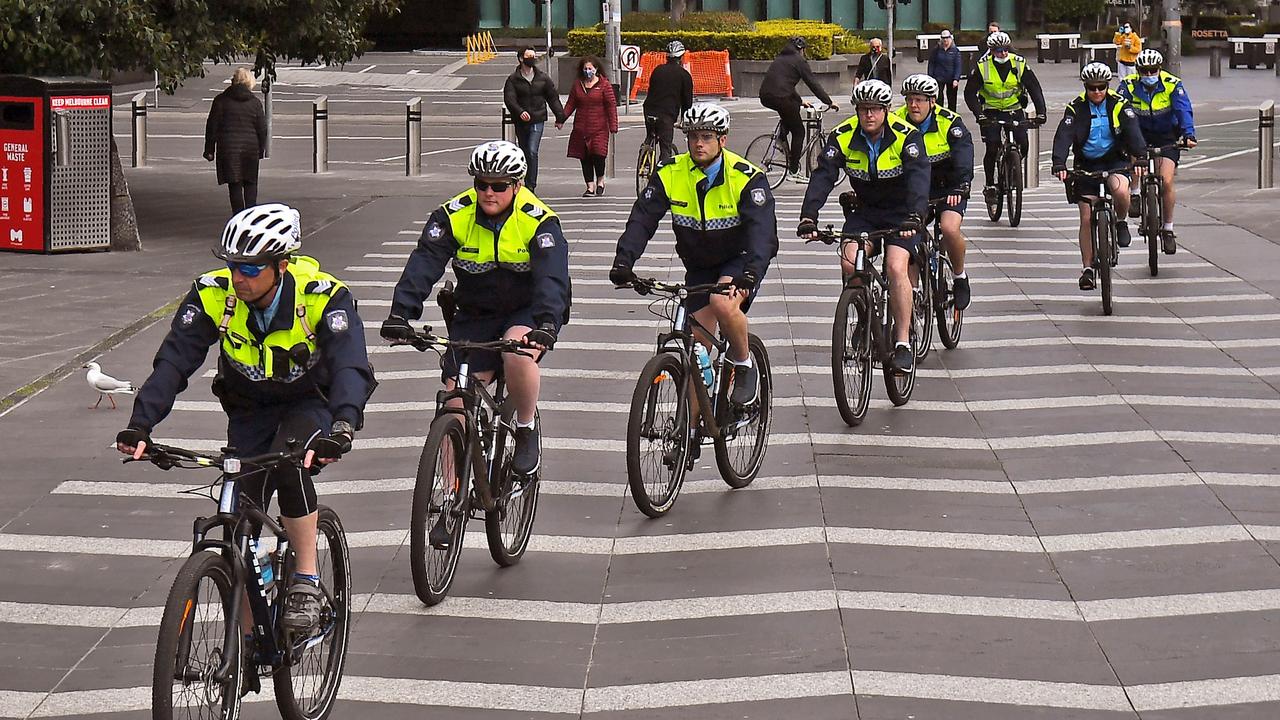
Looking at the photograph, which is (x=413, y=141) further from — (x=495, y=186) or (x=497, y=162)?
(x=497, y=162)

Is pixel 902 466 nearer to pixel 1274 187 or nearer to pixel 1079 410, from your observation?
pixel 1079 410

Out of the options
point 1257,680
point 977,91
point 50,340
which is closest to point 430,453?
point 1257,680

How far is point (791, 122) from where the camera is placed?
83.4 feet

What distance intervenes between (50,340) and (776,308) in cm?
574

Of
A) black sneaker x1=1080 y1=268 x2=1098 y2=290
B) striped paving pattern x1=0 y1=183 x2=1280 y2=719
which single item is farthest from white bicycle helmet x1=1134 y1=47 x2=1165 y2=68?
striped paving pattern x1=0 y1=183 x2=1280 y2=719

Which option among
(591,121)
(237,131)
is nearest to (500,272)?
(237,131)

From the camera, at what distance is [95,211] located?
18031mm

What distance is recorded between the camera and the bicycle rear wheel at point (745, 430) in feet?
31.0

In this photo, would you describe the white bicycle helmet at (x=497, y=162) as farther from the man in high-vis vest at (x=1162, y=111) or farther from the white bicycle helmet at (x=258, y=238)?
the man in high-vis vest at (x=1162, y=111)

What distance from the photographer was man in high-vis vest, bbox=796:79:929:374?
446 inches

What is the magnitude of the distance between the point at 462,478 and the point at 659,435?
1520mm

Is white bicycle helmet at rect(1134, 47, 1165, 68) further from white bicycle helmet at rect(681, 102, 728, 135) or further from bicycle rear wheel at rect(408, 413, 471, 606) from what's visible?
bicycle rear wheel at rect(408, 413, 471, 606)

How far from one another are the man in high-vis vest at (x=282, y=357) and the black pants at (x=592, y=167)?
1780 centimetres

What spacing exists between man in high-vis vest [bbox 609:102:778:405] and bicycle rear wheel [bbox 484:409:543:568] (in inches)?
55.6
